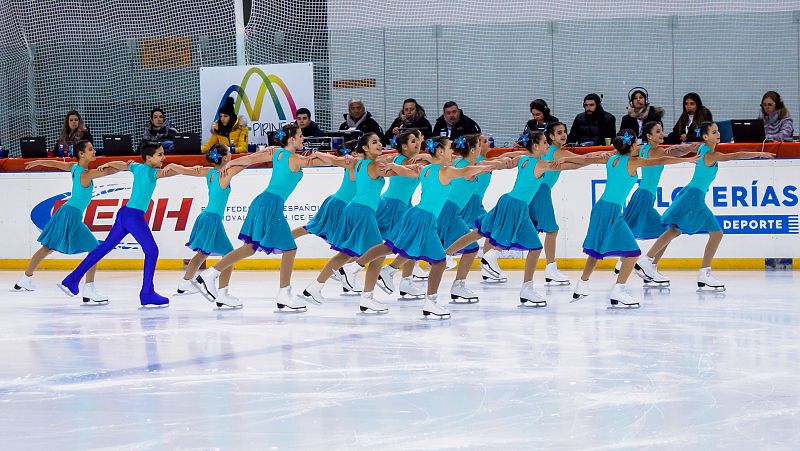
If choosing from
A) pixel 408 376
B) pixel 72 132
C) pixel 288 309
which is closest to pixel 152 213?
pixel 72 132

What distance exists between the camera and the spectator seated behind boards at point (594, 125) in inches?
405

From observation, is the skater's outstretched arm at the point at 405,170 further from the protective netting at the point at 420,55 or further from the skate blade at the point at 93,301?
the protective netting at the point at 420,55

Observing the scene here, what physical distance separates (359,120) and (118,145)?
251cm

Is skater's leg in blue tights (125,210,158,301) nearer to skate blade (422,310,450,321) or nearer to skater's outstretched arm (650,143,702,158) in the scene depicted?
skate blade (422,310,450,321)

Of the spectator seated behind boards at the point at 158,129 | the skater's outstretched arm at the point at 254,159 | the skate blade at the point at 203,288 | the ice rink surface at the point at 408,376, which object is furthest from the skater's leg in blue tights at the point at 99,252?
the spectator seated behind boards at the point at 158,129

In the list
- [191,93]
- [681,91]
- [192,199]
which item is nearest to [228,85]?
[191,93]

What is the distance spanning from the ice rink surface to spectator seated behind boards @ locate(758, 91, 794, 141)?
2483mm

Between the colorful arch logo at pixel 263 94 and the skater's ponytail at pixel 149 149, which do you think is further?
the colorful arch logo at pixel 263 94

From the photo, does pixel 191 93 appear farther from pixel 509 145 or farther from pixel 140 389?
pixel 140 389

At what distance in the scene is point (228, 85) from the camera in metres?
11.6

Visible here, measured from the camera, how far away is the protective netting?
11.6 metres

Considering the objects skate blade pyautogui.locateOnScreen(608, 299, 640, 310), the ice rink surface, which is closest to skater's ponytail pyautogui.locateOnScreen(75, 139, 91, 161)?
the ice rink surface

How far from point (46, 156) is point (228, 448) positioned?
27.6 feet

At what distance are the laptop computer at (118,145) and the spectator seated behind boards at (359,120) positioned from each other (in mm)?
2219
